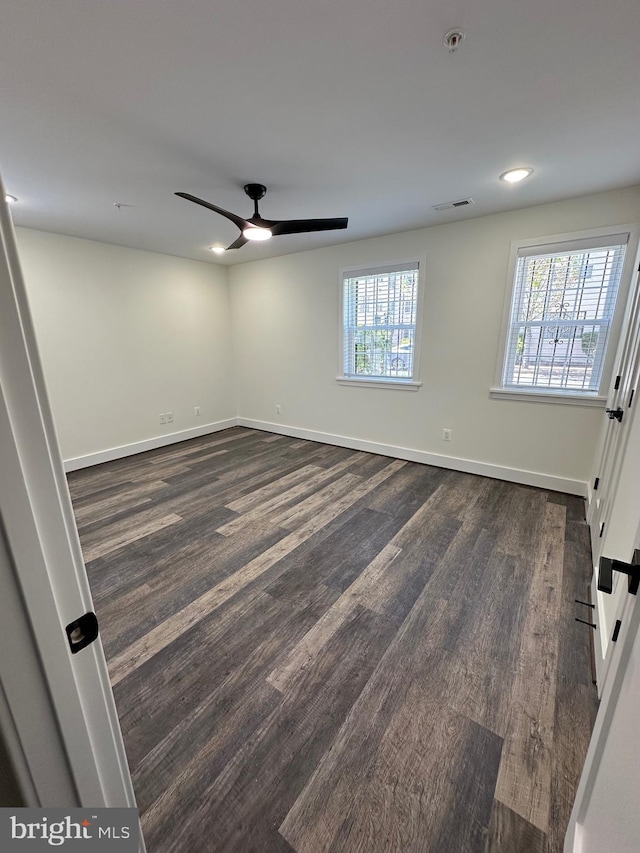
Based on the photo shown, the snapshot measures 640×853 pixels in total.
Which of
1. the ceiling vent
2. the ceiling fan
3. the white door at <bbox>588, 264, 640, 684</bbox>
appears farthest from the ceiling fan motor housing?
the white door at <bbox>588, 264, 640, 684</bbox>

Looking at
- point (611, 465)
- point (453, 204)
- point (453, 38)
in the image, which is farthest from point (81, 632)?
point (453, 204)

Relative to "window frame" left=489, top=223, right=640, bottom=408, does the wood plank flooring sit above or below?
below

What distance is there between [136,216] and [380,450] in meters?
3.45

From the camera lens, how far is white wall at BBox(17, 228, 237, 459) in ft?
11.9

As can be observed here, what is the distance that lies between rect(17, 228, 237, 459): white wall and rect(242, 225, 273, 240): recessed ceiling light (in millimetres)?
2100

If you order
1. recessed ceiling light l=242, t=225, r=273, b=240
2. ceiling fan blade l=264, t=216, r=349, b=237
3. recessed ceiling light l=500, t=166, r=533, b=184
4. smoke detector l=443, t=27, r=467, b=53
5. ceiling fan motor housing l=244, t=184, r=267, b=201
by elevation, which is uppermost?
smoke detector l=443, t=27, r=467, b=53

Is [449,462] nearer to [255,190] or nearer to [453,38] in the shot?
[255,190]

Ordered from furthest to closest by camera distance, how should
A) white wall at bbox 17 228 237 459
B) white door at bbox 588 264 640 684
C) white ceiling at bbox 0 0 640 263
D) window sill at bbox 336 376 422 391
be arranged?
window sill at bbox 336 376 422 391, white wall at bbox 17 228 237 459, white door at bbox 588 264 640 684, white ceiling at bbox 0 0 640 263

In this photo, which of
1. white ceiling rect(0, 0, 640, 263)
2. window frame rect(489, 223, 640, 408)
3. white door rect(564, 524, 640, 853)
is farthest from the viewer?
window frame rect(489, 223, 640, 408)

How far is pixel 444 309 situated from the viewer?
3572 millimetres

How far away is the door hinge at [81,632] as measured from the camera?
1.87 ft

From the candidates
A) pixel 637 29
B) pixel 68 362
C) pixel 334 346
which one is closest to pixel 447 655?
pixel 637 29

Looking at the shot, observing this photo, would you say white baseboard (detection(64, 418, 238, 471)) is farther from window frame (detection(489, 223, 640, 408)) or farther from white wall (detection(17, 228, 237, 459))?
window frame (detection(489, 223, 640, 408))
